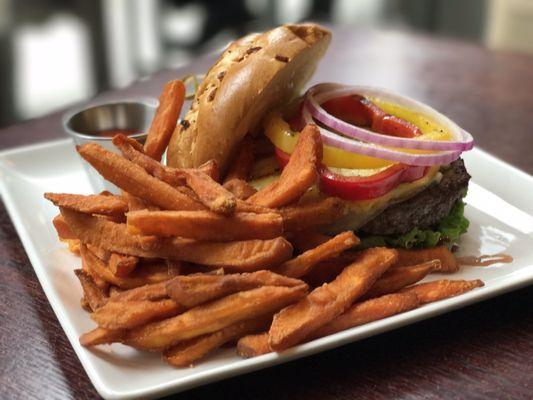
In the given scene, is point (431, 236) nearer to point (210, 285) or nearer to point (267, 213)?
point (267, 213)

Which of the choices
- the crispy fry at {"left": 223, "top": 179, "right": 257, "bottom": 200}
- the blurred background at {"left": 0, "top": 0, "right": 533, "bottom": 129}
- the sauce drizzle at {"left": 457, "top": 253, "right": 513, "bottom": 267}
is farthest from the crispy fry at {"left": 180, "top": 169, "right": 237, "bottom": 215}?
the blurred background at {"left": 0, "top": 0, "right": 533, "bottom": 129}

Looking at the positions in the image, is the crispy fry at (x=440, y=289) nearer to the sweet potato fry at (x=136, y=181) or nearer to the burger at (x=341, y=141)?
the burger at (x=341, y=141)

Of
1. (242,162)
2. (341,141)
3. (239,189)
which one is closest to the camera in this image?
(239,189)

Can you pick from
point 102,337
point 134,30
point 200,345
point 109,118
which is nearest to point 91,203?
point 102,337

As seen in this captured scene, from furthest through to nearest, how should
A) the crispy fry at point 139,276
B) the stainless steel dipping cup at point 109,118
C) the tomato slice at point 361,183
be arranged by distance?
the stainless steel dipping cup at point 109,118 → the tomato slice at point 361,183 → the crispy fry at point 139,276

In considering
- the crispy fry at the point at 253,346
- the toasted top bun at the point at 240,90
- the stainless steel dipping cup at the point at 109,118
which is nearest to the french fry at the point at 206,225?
the crispy fry at the point at 253,346

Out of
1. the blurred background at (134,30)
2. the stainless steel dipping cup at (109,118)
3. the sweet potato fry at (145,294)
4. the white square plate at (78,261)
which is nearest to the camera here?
the white square plate at (78,261)

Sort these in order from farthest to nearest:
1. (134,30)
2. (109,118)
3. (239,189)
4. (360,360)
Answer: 1. (134,30)
2. (109,118)
3. (239,189)
4. (360,360)

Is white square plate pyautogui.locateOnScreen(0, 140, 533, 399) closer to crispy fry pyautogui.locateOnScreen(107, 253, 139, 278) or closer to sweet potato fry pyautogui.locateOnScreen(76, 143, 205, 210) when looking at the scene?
crispy fry pyautogui.locateOnScreen(107, 253, 139, 278)
